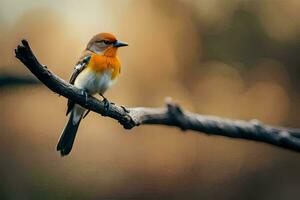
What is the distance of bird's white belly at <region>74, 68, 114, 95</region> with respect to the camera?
249cm

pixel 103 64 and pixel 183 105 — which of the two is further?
pixel 183 105

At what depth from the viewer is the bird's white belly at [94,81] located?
98.0 inches

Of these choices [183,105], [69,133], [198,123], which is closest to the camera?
[198,123]

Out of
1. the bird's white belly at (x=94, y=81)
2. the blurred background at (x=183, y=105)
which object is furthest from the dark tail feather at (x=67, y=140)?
the blurred background at (x=183, y=105)

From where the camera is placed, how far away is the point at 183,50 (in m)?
6.38

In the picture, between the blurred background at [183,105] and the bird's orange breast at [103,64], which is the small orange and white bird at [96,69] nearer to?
the bird's orange breast at [103,64]

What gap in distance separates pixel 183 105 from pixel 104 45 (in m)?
3.59

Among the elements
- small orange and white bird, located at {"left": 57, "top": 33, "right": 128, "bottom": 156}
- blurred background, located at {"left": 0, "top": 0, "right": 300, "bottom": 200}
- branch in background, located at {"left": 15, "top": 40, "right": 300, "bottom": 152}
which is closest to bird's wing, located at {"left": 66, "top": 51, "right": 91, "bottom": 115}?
small orange and white bird, located at {"left": 57, "top": 33, "right": 128, "bottom": 156}

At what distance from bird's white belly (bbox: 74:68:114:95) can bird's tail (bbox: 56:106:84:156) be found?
0.25 meters

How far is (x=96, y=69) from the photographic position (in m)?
2.59

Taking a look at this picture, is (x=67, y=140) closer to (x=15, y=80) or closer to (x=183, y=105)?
(x=15, y=80)

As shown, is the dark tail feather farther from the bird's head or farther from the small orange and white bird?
the bird's head

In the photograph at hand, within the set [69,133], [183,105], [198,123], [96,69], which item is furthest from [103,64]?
[183,105]

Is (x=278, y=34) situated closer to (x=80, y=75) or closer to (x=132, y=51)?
(x=132, y=51)
